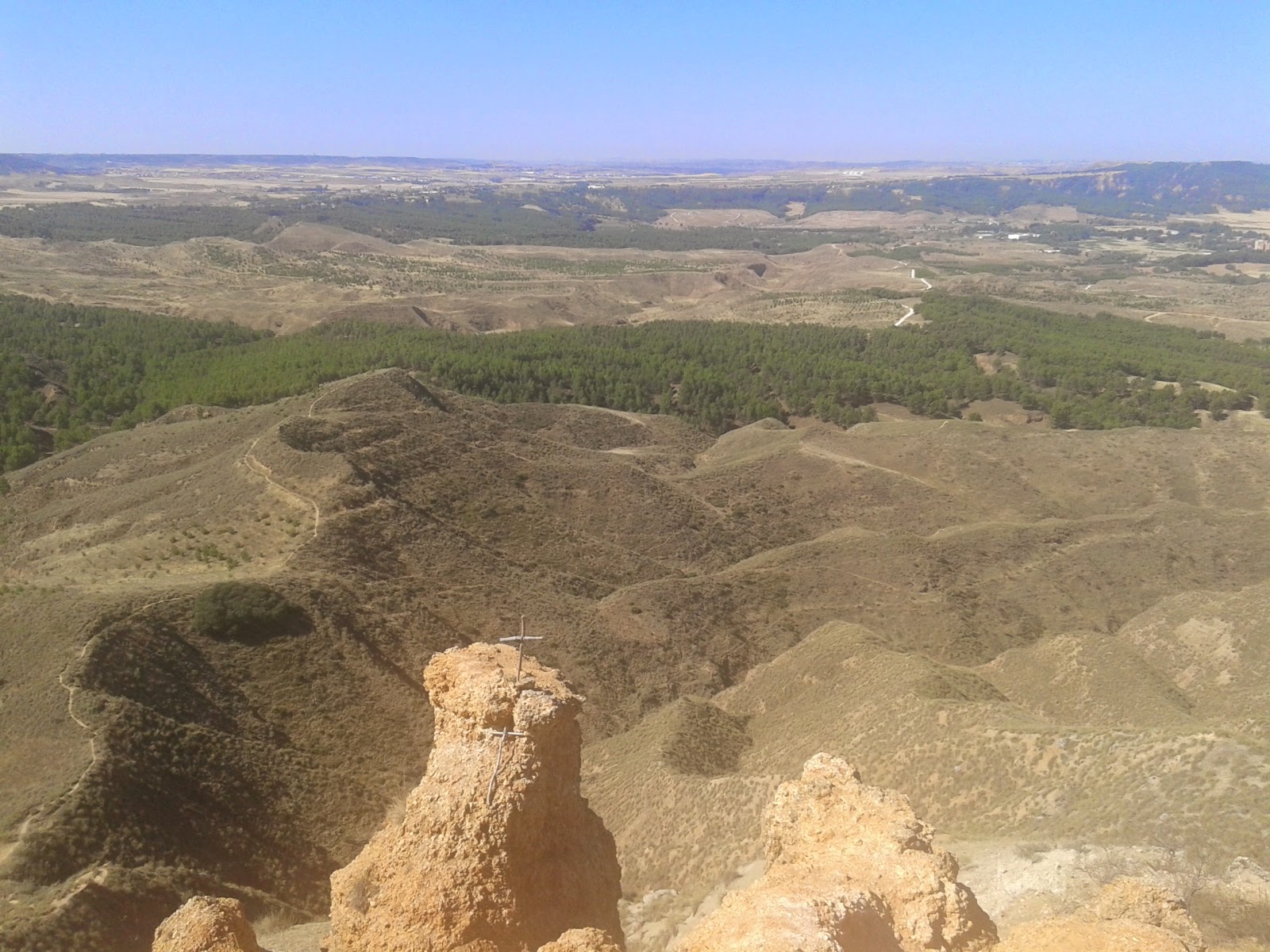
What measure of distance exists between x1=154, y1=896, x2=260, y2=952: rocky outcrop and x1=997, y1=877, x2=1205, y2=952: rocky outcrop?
1497cm

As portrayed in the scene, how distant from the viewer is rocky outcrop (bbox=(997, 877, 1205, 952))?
13.1 m

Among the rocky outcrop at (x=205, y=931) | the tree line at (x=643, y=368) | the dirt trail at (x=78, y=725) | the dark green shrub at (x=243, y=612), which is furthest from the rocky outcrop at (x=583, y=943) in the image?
the tree line at (x=643, y=368)

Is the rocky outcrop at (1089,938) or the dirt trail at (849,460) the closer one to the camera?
the rocky outcrop at (1089,938)

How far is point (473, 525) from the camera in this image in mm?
46375

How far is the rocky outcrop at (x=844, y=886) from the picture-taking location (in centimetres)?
1279

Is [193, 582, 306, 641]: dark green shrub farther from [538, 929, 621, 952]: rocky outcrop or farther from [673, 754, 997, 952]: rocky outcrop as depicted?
[673, 754, 997, 952]: rocky outcrop

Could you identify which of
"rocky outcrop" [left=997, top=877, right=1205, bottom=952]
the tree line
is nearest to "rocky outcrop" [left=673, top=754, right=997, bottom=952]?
"rocky outcrop" [left=997, top=877, right=1205, bottom=952]

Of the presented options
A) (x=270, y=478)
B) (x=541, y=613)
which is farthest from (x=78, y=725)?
(x=270, y=478)

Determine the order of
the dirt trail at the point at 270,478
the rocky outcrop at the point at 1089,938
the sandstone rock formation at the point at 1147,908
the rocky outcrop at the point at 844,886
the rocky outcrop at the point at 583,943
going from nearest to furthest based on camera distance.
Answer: the rocky outcrop at the point at 844,886 → the rocky outcrop at the point at 1089,938 → the rocky outcrop at the point at 583,943 → the sandstone rock formation at the point at 1147,908 → the dirt trail at the point at 270,478

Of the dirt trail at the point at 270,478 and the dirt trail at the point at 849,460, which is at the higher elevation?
the dirt trail at the point at 270,478

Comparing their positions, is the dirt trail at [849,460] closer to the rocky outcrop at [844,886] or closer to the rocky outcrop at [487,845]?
the rocky outcrop at [844,886]

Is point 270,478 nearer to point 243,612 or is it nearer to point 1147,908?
point 243,612

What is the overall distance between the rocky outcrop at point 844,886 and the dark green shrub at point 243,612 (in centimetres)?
2255

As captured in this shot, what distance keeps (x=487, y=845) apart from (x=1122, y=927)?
1201 centimetres
